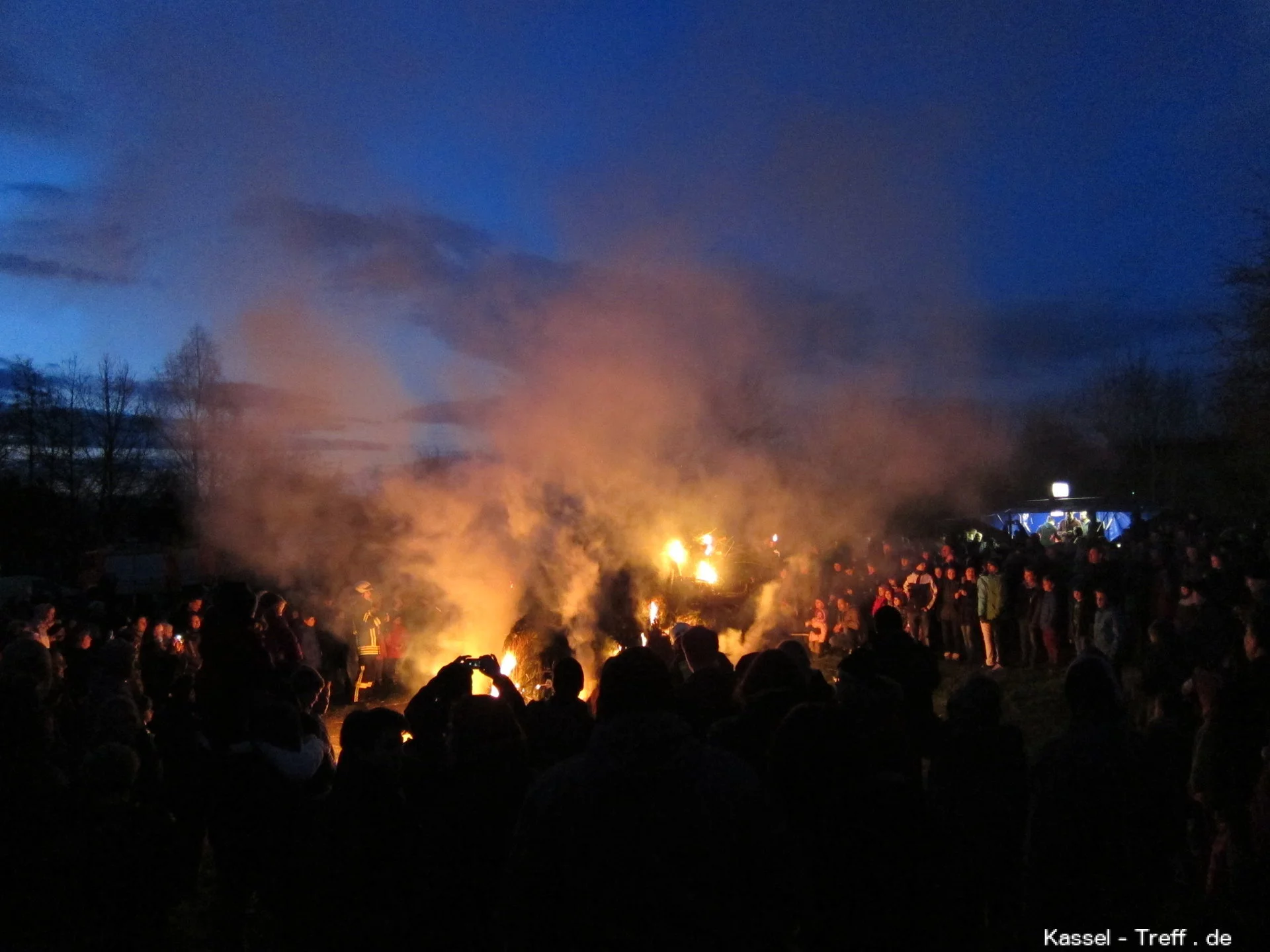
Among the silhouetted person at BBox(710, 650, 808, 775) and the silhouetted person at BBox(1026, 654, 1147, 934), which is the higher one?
the silhouetted person at BBox(710, 650, 808, 775)

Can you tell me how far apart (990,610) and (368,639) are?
27.1 ft

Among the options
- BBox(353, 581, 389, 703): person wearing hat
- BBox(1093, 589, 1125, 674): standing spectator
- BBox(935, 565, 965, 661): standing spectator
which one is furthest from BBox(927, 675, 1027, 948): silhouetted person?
BBox(935, 565, 965, 661): standing spectator

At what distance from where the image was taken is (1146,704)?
7.12 meters

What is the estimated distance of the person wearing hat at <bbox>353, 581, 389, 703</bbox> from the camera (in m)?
11.4

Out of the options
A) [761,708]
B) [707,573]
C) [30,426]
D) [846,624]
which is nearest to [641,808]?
[761,708]

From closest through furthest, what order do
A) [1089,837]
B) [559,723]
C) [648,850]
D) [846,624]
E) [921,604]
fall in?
[648,850]
[1089,837]
[559,723]
[921,604]
[846,624]

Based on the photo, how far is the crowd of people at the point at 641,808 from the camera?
2086 mm

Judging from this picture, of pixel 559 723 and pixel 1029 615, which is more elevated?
pixel 559 723

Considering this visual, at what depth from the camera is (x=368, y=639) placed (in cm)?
1152

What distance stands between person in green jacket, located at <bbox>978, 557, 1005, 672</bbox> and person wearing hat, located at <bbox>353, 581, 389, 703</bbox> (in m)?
7.95

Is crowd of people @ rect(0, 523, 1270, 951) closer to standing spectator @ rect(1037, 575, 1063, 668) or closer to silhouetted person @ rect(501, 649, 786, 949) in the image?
silhouetted person @ rect(501, 649, 786, 949)

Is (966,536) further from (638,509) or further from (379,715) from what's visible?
(379,715)

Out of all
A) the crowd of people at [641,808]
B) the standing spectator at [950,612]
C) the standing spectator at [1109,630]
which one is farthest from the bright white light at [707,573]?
the crowd of people at [641,808]

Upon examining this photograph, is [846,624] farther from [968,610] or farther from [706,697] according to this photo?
[706,697]
